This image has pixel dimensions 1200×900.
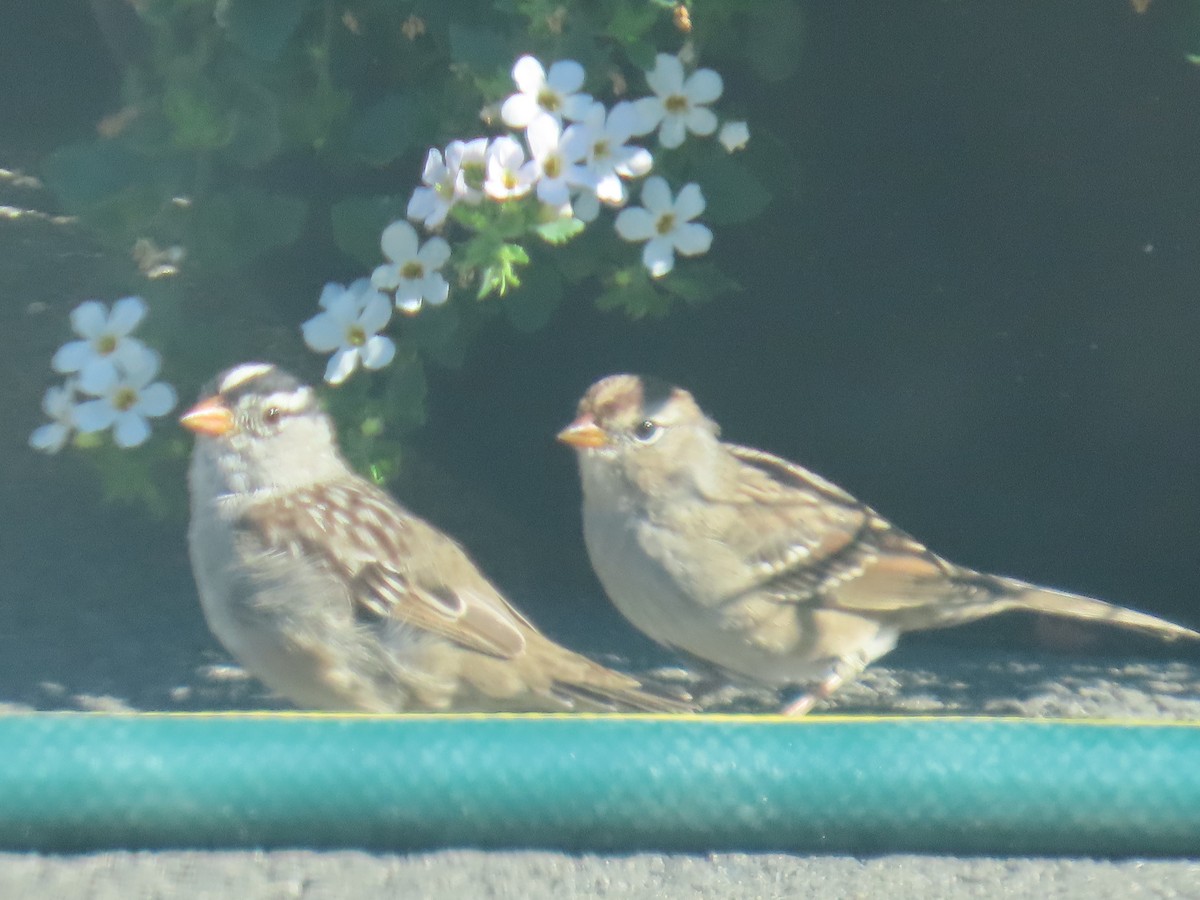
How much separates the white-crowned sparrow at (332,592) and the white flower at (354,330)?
179 millimetres

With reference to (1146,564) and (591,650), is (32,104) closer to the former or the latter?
(591,650)

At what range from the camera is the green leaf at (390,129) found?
12.0 ft

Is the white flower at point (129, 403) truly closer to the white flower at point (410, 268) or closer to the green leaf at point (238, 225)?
the green leaf at point (238, 225)

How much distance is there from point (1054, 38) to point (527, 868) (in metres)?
2.64

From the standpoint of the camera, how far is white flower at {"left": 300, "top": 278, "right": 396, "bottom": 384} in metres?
3.56

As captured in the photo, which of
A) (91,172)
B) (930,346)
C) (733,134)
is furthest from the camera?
(930,346)

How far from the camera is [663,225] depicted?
3.60 metres

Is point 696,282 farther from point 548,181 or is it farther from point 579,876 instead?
point 579,876

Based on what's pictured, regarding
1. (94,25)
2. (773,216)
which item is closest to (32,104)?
(94,25)

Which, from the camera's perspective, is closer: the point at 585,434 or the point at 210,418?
the point at 210,418

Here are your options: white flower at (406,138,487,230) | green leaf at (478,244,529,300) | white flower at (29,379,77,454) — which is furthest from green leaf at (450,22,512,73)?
white flower at (29,379,77,454)

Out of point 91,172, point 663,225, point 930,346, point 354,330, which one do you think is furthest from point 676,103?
point 91,172

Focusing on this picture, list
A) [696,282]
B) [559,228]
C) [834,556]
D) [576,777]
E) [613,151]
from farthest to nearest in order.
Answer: [834,556] < [696,282] < [613,151] < [559,228] < [576,777]

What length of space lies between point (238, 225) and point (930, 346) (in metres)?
1.94
